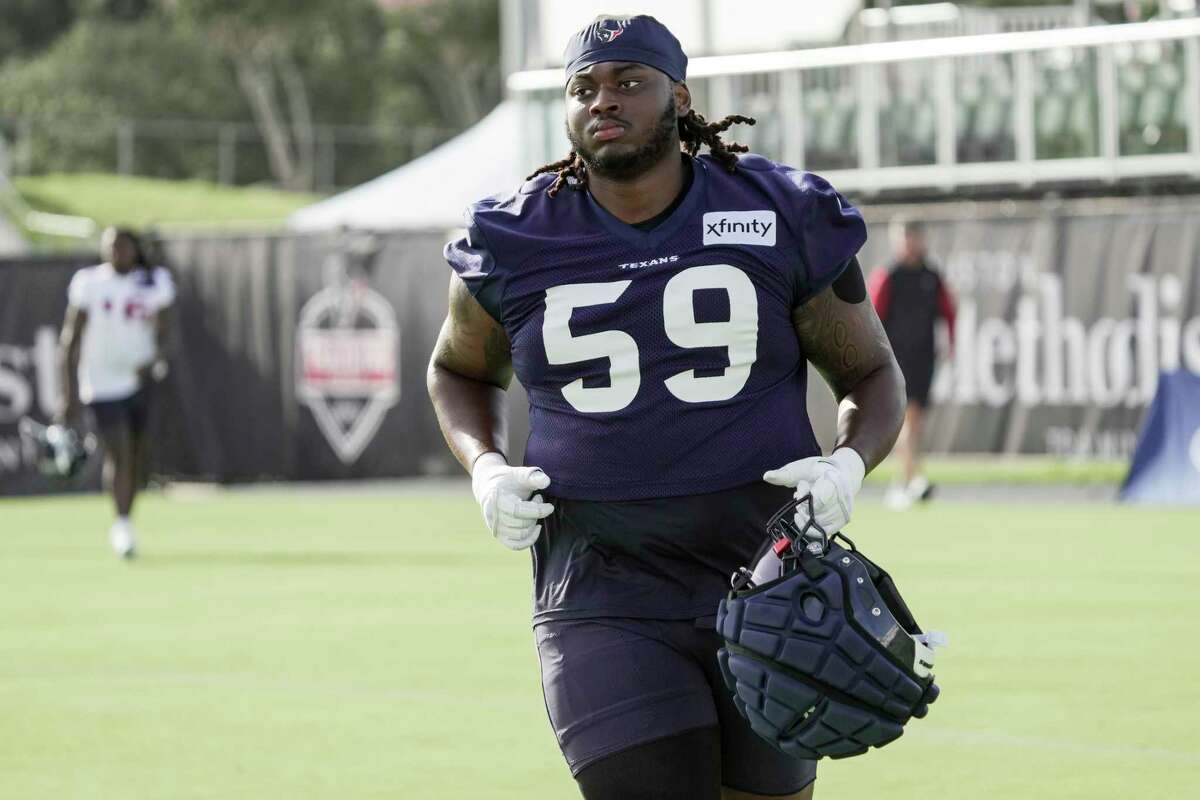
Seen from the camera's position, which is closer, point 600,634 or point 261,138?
point 600,634

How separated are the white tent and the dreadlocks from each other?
22.7m

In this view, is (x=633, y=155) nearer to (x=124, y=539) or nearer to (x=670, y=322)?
(x=670, y=322)

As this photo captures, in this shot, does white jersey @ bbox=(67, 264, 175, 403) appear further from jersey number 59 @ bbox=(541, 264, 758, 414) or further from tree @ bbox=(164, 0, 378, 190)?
tree @ bbox=(164, 0, 378, 190)

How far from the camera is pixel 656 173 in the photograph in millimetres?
4828

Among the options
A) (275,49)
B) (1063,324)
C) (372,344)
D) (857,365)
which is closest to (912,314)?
(1063,324)

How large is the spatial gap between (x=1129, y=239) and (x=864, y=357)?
1460 centimetres

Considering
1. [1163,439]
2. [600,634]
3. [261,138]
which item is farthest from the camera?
[261,138]

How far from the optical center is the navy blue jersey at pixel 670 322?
478 cm

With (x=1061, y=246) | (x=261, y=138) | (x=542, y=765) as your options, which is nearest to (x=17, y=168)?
(x=261, y=138)

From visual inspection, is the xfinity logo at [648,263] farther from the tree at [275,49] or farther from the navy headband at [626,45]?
the tree at [275,49]

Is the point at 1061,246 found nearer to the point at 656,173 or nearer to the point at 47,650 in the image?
the point at 47,650

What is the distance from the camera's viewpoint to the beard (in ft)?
15.5

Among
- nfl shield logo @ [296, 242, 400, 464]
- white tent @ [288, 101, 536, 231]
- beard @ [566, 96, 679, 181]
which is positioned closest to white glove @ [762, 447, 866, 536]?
beard @ [566, 96, 679, 181]

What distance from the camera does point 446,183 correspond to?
95.8 ft
